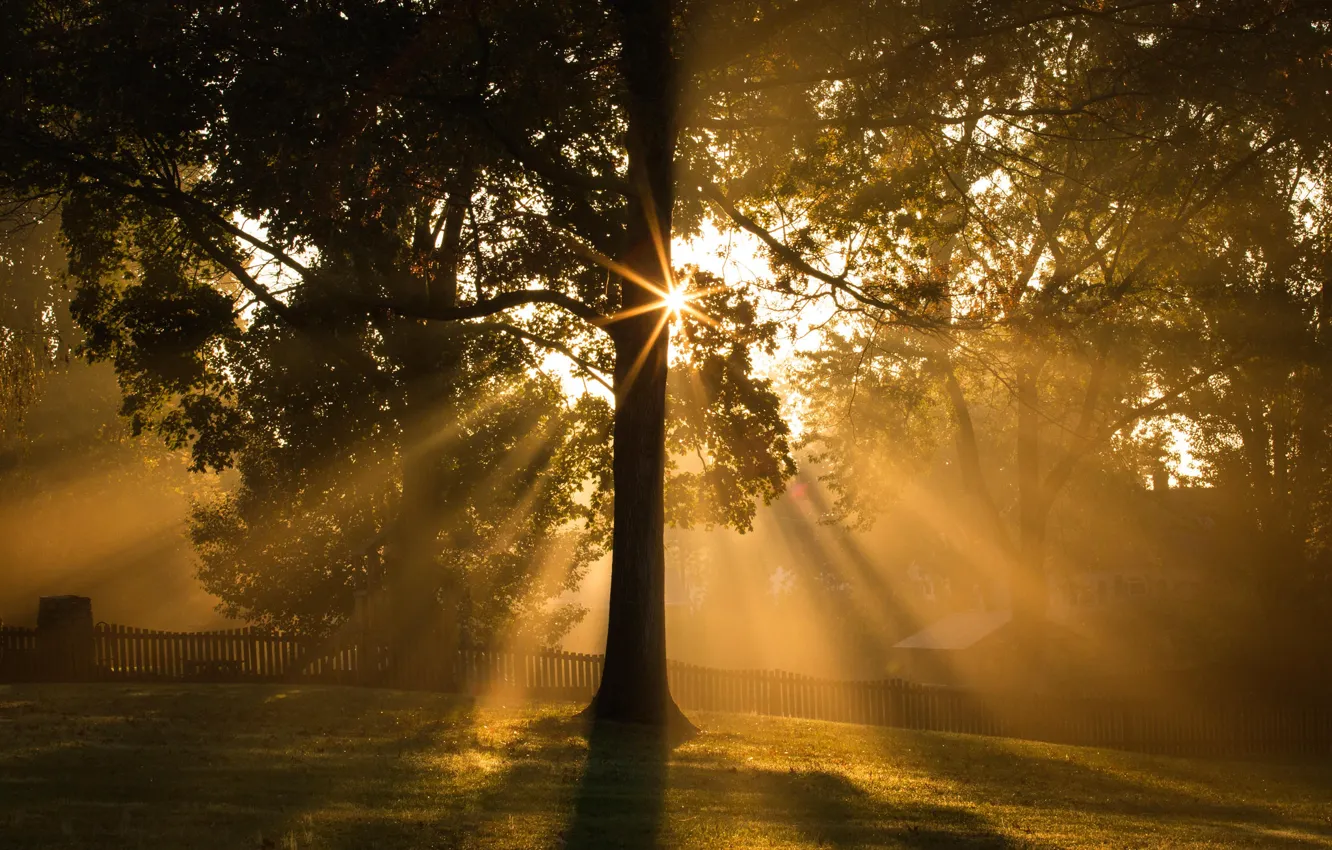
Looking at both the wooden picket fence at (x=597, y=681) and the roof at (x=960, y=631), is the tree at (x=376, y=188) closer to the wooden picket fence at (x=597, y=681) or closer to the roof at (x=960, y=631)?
the wooden picket fence at (x=597, y=681)

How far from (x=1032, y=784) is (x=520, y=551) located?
21.7m

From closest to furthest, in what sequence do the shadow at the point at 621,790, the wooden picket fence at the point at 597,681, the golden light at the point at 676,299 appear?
the shadow at the point at 621,790 < the golden light at the point at 676,299 < the wooden picket fence at the point at 597,681

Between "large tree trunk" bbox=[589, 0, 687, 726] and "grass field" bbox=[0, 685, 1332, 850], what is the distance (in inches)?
38.1

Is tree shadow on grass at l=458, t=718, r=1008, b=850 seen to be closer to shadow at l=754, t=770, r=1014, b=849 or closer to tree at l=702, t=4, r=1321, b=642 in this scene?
shadow at l=754, t=770, r=1014, b=849

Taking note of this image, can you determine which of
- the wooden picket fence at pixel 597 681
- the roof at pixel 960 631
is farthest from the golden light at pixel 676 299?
the roof at pixel 960 631

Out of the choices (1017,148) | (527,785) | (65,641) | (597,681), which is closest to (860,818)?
(527,785)

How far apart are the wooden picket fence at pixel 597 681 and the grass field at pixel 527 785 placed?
3.19m

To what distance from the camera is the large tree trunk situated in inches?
731

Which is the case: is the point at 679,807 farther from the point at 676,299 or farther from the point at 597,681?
the point at 597,681

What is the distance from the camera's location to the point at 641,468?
18719 millimetres

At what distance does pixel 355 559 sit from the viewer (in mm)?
36375

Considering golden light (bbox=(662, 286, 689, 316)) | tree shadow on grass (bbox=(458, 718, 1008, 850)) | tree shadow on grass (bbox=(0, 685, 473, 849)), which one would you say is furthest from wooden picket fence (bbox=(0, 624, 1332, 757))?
tree shadow on grass (bbox=(458, 718, 1008, 850))

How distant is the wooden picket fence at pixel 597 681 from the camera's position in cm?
2520

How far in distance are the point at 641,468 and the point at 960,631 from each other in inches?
1827
